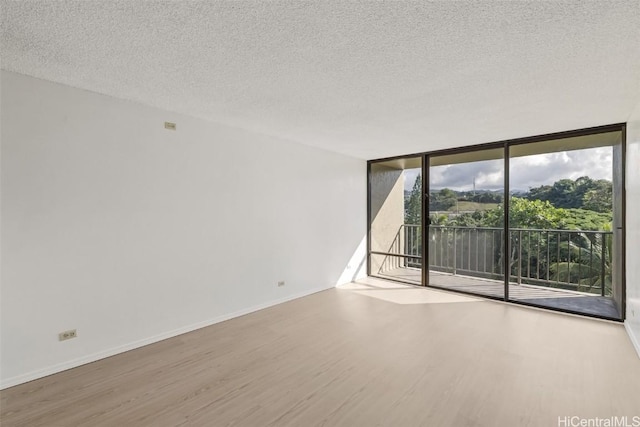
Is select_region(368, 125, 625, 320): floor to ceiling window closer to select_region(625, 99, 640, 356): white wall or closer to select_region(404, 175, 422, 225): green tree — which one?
select_region(404, 175, 422, 225): green tree

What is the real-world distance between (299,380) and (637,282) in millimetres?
3269

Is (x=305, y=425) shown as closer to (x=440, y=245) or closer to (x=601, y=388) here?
(x=601, y=388)

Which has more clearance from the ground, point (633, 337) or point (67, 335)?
point (67, 335)

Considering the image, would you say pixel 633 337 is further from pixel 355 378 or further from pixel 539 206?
pixel 355 378

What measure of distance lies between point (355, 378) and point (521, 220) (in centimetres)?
351

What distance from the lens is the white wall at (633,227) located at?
2.81m

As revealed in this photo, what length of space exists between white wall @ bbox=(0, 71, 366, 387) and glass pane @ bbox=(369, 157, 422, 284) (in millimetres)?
2086

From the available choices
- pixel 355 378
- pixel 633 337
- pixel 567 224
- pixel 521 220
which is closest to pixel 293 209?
pixel 355 378

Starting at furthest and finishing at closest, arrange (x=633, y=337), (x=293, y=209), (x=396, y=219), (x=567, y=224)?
(x=396, y=219)
(x=293, y=209)
(x=567, y=224)
(x=633, y=337)

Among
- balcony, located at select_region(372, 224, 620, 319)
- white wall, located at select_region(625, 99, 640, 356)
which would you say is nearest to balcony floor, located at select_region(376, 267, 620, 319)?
balcony, located at select_region(372, 224, 620, 319)

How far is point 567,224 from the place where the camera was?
412 cm

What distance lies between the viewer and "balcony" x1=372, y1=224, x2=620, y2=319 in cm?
402

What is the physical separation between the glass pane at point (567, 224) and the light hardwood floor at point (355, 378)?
721mm

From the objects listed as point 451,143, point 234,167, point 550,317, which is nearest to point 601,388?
point 550,317
